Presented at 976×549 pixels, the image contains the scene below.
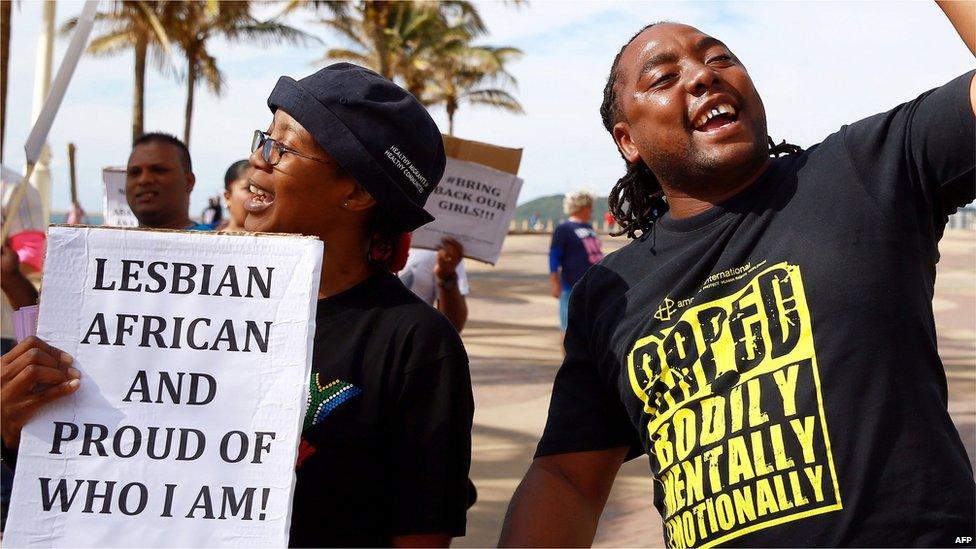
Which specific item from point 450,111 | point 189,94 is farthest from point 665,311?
point 450,111

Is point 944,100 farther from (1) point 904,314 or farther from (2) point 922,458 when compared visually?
(2) point 922,458

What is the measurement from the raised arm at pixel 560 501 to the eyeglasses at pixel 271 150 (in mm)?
868

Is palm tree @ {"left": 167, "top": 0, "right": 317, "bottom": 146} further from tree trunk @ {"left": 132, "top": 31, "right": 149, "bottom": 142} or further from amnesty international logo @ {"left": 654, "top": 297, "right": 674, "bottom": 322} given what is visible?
amnesty international logo @ {"left": 654, "top": 297, "right": 674, "bottom": 322}

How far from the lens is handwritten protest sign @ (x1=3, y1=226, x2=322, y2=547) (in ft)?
5.82

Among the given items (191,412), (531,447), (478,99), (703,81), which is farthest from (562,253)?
(478,99)

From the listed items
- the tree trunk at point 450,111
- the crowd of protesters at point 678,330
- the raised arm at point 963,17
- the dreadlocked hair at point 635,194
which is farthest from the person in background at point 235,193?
the tree trunk at point 450,111

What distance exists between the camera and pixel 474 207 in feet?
17.2

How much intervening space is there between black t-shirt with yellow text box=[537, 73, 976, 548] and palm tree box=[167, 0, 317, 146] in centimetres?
2502

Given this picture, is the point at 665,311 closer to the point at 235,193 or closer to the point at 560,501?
the point at 560,501

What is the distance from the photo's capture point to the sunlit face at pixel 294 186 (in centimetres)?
219

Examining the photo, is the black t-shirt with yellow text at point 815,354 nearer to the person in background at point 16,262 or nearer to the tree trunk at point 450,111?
the person in background at point 16,262

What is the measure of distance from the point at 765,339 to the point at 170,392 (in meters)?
1.15

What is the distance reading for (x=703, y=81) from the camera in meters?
2.29

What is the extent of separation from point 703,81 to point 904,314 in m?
0.70
